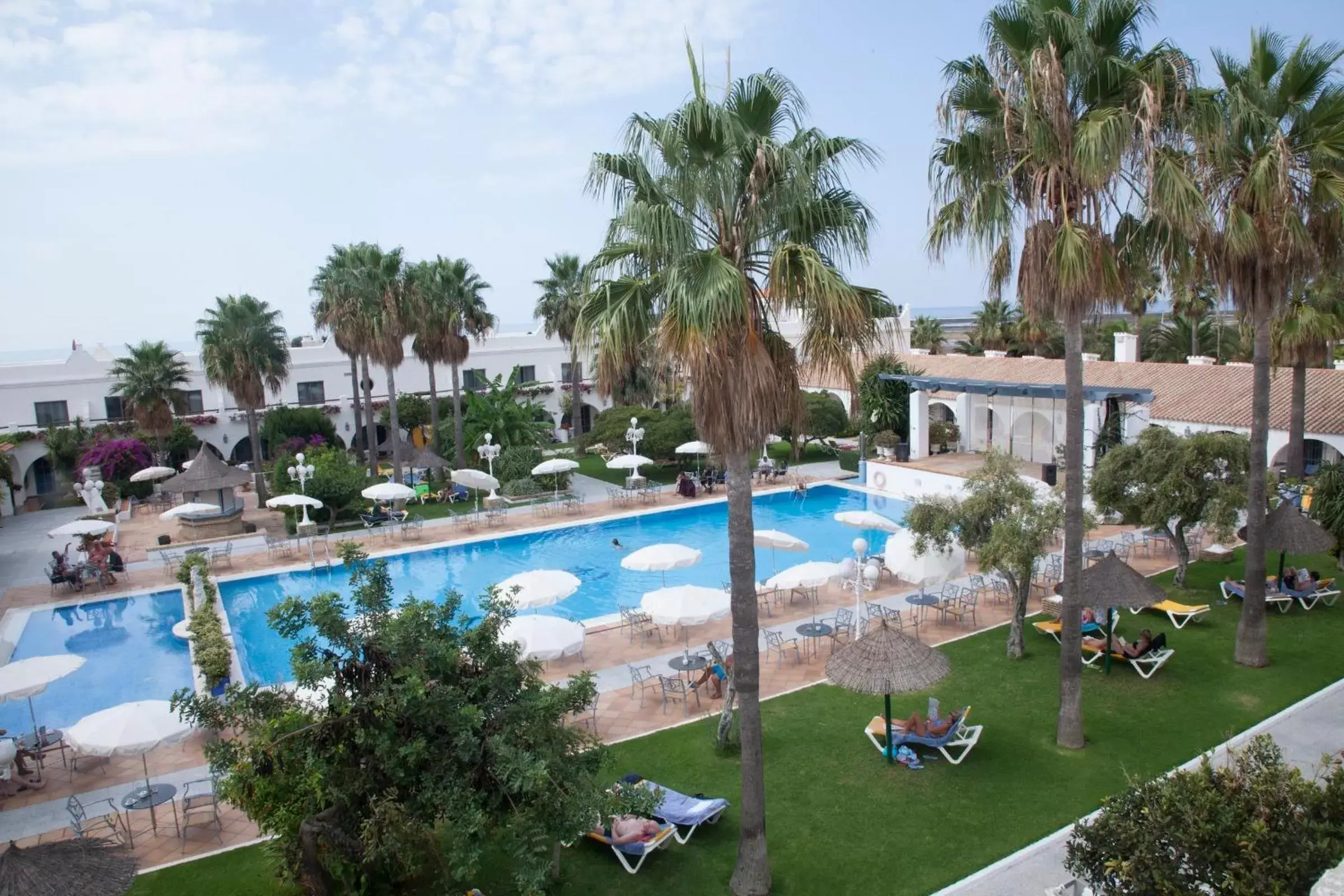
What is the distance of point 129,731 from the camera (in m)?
11.9

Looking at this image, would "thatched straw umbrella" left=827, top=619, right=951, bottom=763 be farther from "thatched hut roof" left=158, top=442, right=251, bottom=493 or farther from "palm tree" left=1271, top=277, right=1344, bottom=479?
"thatched hut roof" left=158, top=442, right=251, bottom=493

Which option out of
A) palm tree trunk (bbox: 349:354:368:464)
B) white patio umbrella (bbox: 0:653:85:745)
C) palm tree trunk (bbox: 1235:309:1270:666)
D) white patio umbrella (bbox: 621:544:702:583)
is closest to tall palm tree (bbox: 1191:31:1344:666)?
palm tree trunk (bbox: 1235:309:1270:666)

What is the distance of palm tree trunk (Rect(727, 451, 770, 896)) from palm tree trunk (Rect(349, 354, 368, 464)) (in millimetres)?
30075

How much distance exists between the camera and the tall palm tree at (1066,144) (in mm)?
10859

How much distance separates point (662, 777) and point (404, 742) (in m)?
5.05

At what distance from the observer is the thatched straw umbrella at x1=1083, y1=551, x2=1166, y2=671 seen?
45.3ft

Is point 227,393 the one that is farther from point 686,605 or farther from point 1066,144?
point 1066,144

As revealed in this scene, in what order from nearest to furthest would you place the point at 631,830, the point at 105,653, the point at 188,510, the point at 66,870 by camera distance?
the point at 66,870, the point at 631,830, the point at 105,653, the point at 188,510

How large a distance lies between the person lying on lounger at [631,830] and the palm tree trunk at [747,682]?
1.14 metres

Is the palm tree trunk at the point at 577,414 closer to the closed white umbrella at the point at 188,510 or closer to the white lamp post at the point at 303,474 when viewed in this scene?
the white lamp post at the point at 303,474

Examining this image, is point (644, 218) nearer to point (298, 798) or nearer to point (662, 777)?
point (298, 798)

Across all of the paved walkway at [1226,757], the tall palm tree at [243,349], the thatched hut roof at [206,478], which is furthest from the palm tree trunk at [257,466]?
the paved walkway at [1226,757]

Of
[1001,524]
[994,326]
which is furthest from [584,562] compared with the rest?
[994,326]

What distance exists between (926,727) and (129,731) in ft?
34.3
